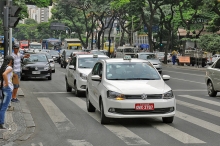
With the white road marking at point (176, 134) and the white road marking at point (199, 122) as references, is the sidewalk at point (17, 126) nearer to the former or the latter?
the white road marking at point (176, 134)

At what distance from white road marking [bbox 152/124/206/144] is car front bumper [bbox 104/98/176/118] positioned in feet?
0.99

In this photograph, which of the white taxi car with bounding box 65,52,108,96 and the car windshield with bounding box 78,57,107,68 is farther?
the car windshield with bounding box 78,57,107,68

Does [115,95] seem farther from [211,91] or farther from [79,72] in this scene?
[211,91]

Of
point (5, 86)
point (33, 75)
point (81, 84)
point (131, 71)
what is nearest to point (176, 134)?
point (131, 71)

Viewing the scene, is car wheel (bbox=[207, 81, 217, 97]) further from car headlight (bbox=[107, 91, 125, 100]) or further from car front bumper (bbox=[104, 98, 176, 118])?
car headlight (bbox=[107, 91, 125, 100])

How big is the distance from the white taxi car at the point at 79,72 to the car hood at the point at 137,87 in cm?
663

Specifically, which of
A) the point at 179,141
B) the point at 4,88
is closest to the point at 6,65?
the point at 4,88

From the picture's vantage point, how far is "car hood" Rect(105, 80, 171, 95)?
1170 centimetres

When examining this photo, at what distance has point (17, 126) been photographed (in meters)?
11.5

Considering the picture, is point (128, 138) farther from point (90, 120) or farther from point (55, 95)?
point (55, 95)

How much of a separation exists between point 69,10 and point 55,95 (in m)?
64.8

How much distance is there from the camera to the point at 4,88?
35.7 feet

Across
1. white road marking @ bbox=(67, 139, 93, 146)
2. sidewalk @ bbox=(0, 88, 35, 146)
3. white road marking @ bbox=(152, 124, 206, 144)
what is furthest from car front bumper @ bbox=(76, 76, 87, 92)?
white road marking @ bbox=(67, 139, 93, 146)

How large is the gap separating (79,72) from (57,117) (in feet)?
19.6
